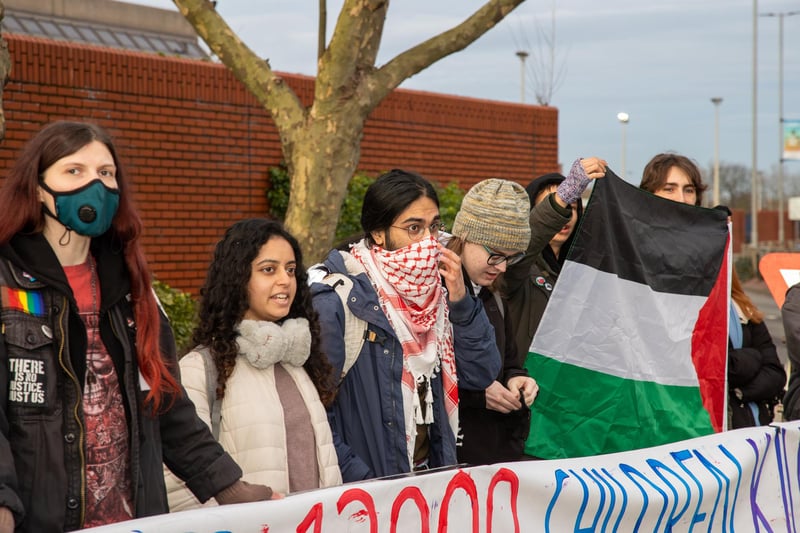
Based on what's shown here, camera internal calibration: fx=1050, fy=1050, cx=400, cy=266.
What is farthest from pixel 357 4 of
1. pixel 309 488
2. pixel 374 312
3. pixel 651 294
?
pixel 309 488

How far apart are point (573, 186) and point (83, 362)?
2.53 m

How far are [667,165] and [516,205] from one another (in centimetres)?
147

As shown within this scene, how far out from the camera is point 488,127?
15.9 metres

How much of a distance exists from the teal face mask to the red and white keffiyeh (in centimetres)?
118

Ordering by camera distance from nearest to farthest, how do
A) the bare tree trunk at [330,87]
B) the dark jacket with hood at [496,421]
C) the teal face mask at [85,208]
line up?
the teal face mask at [85,208], the dark jacket with hood at [496,421], the bare tree trunk at [330,87]

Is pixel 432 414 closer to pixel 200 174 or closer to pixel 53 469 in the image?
pixel 53 469

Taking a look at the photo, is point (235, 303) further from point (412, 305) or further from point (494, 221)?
point (494, 221)

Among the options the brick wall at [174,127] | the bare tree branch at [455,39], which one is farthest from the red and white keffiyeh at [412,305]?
the brick wall at [174,127]

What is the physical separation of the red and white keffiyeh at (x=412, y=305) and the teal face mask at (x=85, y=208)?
3.86 ft

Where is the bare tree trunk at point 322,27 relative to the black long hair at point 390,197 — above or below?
above

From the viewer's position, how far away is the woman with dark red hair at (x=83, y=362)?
2551 millimetres

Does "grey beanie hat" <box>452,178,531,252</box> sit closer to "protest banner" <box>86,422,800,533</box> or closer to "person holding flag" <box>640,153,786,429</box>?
"protest banner" <box>86,422,800,533</box>

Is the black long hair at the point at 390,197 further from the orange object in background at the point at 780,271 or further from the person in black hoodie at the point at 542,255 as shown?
the orange object in background at the point at 780,271

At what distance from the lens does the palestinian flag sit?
4621 millimetres
